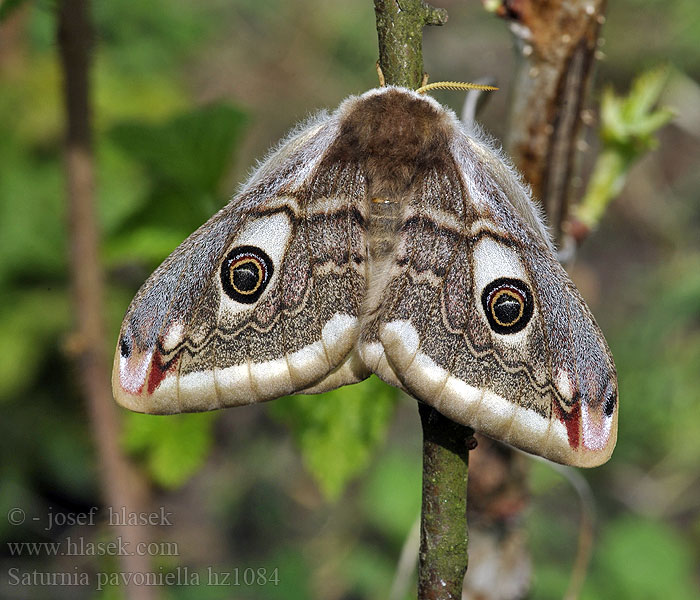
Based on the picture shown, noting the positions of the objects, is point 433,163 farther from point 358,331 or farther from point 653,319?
point 653,319

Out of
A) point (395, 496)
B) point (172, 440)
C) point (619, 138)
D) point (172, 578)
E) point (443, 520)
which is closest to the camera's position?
point (443, 520)

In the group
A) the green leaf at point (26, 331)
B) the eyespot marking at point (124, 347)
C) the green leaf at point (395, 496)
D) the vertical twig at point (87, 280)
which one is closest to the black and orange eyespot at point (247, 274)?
the eyespot marking at point (124, 347)

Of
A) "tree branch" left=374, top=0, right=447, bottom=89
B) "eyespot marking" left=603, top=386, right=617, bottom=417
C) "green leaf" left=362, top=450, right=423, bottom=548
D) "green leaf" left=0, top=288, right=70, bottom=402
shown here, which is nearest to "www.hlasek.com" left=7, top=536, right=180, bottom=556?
"green leaf" left=0, top=288, right=70, bottom=402

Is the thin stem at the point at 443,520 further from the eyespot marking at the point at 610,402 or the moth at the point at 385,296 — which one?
the eyespot marking at the point at 610,402

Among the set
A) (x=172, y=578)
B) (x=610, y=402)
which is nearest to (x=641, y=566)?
(x=172, y=578)

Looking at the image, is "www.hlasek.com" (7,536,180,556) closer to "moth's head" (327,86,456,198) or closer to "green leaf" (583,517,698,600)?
"green leaf" (583,517,698,600)

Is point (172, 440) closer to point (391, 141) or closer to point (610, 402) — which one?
point (391, 141)

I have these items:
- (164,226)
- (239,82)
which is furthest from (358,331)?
(239,82)

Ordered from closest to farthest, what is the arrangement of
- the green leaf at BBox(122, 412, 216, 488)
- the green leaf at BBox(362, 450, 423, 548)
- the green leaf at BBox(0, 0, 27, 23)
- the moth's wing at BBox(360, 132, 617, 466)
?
the moth's wing at BBox(360, 132, 617, 466), the green leaf at BBox(0, 0, 27, 23), the green leaf at BBox(122, 412, 216, 488), the green leaf at BBox(362, 450, 423, 548)
